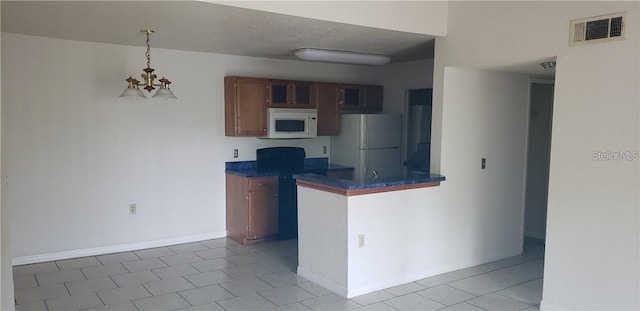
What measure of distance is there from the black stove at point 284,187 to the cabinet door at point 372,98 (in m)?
1.31

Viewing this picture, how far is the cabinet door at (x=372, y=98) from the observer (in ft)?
21.1

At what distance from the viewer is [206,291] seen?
389 cm

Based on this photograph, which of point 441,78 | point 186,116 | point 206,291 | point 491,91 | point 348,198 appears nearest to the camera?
point 348,198

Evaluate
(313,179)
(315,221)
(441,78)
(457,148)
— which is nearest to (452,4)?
(441,78)

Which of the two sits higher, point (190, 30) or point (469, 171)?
point (190, 30)

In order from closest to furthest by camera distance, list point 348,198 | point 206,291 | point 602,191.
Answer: point 602,191, point 348,198, point 206,291

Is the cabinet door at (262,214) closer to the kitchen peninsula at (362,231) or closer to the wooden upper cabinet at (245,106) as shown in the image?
the wooden upper cabinet at (245,106)

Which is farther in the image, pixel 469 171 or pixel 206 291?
pixel 469 171

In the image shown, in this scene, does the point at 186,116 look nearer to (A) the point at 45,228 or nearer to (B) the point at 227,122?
(B) the point at 227,122

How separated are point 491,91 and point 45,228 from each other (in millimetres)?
4542

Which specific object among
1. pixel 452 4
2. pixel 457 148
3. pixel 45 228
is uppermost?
pixel 452 4

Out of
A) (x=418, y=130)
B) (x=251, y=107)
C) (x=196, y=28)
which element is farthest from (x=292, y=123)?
(x=196, y=28)

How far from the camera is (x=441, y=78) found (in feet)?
13.9

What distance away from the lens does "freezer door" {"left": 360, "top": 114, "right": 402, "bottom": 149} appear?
5.95 m
